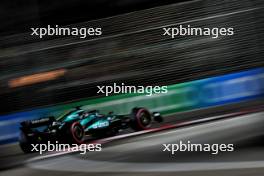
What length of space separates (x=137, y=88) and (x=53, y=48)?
1413mm

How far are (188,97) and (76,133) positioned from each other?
1.81 m

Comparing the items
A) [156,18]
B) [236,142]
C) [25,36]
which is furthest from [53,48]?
[236,142]

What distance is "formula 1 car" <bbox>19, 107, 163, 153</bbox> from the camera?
8781 millimetres

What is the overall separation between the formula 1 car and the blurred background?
0.13 metres

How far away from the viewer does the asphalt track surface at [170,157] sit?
695cm

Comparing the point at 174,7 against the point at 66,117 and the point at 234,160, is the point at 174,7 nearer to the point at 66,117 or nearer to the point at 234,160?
the point at 66,117

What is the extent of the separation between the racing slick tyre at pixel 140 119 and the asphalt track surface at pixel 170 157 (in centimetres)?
15

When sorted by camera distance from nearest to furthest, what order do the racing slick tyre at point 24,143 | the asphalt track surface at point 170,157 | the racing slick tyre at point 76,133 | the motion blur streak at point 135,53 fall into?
the asphalt track surface at point 170,157 < the racing slick tyre at point 24,143 < the racing slick tyre at point 76,133 < the motion blur streak at point 135,53

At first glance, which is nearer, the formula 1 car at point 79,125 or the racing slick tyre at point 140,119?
the formula 1 car at point 79,125

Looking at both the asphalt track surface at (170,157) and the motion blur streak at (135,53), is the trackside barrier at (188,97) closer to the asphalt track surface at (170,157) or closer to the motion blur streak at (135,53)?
the motion blur streak at (135,53)

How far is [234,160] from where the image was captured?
7199 mm

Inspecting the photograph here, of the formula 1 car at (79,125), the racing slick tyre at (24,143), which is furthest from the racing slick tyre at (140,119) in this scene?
the racing slick tyre at (24,143)

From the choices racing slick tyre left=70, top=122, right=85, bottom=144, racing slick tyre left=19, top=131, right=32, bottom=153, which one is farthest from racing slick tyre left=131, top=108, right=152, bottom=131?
racing slick tyre left=19, top=131, right=32, bottom=153

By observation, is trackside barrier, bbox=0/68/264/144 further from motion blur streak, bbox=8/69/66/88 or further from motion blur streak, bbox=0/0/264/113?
motion blur streak, bbox=8/69/66/88
